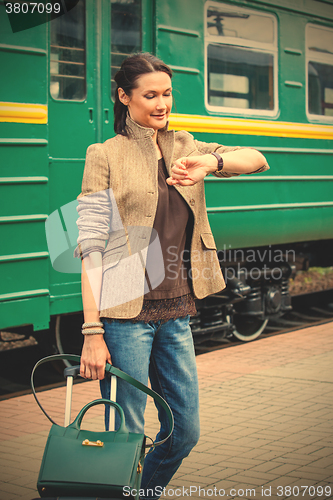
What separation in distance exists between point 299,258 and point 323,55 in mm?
2506

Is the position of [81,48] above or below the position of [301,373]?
above

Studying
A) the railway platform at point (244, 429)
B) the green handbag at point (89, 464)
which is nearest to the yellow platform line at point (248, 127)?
the railway platform at point (244, 429)

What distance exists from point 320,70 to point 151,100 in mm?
5386

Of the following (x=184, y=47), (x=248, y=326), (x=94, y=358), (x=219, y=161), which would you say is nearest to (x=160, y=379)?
(x=94, y=358)

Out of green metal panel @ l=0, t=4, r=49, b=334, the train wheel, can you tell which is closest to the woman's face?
green metal panel @ l=0, t=4, r=49, b=334

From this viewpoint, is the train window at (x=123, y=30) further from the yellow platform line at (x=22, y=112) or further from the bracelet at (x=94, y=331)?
the bracelet at (x=94, y=331)

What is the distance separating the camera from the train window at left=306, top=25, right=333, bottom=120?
24.2 ft

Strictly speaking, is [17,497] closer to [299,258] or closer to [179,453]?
[179,453]

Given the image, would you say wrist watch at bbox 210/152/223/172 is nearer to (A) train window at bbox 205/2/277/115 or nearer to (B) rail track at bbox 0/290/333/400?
(B) rail track at bbox 0/290/333/400

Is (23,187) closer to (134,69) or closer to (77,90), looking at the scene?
(77,90)

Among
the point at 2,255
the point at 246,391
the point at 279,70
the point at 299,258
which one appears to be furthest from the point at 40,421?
the point at 299,258

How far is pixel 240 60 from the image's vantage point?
21.4 feet

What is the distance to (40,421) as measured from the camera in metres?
4.71

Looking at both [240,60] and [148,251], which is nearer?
[148,251]
